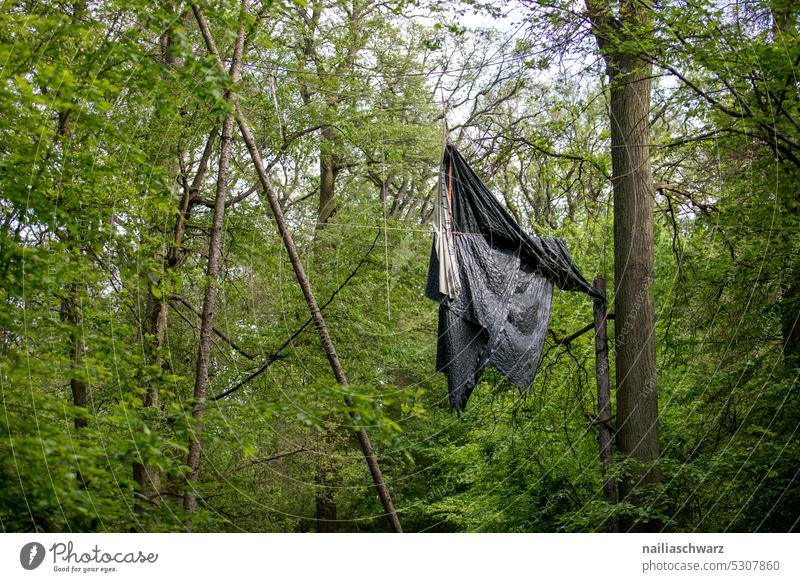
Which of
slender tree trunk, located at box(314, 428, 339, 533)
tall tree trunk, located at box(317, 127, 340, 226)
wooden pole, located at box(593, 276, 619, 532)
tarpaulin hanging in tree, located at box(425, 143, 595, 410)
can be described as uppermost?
tall tree trunk, located at box(317, 127, 340, 226)

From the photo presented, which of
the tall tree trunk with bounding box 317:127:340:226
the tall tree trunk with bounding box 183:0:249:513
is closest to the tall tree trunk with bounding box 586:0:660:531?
the tall tree trunk with bounding box 183:0:249:513

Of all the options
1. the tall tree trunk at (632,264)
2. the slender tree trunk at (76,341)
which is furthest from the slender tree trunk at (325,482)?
the tall tree trunk at (632,264)

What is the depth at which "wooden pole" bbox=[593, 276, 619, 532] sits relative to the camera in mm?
6324

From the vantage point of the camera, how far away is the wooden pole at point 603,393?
20.7ft

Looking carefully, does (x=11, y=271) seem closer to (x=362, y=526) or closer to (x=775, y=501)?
(x=775, y=501)

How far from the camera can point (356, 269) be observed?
753 cm

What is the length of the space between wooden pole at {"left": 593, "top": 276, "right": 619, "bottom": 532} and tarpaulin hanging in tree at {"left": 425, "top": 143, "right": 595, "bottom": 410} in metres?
0.55

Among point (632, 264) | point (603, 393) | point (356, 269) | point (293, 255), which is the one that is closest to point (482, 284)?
point (293, 255)

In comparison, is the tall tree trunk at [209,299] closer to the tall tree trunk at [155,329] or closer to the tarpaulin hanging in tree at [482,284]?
the tarpaulin hanging in tree at [482,284]

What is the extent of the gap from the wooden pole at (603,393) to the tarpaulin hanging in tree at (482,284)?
554mm

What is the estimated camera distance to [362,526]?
43.1ft

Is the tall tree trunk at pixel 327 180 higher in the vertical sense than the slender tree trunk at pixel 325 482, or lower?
higher

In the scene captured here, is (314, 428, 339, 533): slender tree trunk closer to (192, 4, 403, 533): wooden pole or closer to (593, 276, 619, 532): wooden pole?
(593, 276, 619, 532): wooden pole
